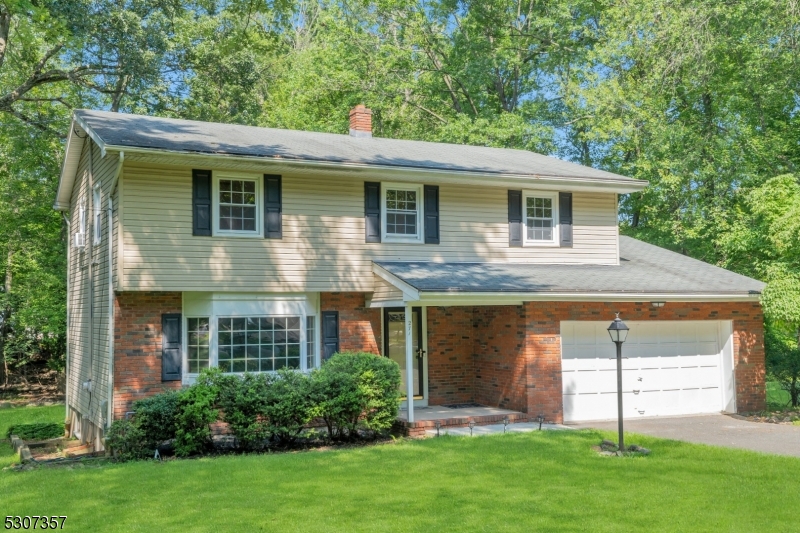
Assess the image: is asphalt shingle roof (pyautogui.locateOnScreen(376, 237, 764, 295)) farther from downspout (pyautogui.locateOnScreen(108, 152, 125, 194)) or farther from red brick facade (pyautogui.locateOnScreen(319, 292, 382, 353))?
downspout (pyautogui.locateOnScreen(108, 152, 125, 194))

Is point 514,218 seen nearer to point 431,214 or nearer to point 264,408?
point 431,214

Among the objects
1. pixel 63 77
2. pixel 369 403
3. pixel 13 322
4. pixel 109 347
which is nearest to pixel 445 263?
pixel 369 403

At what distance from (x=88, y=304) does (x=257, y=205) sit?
4.73 m

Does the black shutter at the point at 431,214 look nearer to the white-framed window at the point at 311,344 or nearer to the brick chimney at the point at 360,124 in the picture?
the white-framed window at the point at 311,344

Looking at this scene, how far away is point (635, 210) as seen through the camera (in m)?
28.0

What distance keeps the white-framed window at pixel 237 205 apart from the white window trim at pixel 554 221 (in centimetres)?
576

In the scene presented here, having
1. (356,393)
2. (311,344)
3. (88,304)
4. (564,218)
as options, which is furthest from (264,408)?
(564,218)

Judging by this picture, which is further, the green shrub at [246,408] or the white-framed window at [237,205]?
the white-framed window at [237,205]

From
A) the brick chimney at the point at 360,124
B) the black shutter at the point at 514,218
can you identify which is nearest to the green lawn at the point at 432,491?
the black shutter at the point at 514,218

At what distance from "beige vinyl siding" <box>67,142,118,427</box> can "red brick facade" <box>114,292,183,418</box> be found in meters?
0.88

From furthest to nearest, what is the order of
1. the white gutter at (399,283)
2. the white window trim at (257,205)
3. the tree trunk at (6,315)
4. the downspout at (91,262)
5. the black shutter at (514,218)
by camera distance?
the tree trunk at (6,315), the black shutter at (514,218), the downspout at (91,262), the white window trim at (257,205), the white gutter at (399,283)

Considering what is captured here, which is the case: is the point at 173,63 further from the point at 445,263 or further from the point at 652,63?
the point at 652,63

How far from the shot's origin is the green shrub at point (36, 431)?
15758 millimetres

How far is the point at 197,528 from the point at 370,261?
8133 mm
